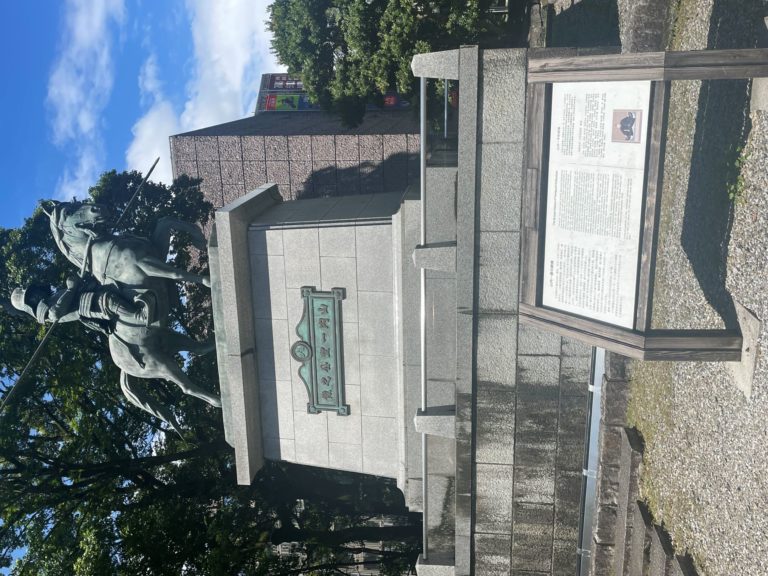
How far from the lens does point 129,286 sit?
11.9 m

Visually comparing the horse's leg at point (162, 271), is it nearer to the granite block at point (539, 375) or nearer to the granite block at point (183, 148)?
the granite block at point (539, 375)

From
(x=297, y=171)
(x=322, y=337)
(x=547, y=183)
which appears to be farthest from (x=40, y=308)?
(x=547, y=183)

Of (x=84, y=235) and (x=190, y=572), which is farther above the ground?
(x=84, y=235)

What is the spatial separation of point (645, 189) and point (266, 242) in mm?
6878

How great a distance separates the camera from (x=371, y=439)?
11.3 m

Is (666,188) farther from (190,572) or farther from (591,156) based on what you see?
(190,572)

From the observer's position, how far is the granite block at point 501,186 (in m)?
9.13

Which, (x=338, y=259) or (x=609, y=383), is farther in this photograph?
(x=338, y=259)

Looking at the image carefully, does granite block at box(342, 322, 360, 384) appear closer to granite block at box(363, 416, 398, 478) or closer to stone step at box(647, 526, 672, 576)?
granite block at box(363, 416, 398, 478)

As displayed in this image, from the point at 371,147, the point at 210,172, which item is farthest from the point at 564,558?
the point at 210,172

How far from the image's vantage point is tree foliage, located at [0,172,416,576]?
1636 centimetres

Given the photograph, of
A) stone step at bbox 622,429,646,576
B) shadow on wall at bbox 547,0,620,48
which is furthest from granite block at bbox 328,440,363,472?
shadow on wall at bbox 547,0,620,48

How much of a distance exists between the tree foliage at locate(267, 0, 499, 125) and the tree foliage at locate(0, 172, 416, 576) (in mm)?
5263

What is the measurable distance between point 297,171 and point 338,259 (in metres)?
8.26
